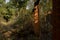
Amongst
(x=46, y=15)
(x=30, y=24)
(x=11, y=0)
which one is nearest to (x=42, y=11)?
(x=46, y=15)

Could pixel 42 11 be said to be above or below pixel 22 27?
above

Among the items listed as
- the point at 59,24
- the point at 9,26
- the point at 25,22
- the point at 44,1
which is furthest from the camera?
the point at 9,26

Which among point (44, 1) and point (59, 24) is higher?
point (44, 1)

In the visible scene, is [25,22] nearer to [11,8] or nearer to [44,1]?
[44,1]

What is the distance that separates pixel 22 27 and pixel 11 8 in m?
6.86

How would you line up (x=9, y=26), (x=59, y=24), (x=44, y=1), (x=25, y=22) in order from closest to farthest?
(x=59, y=24) < (x=44, y=1) < (x=25, y=22) < (x=9, y=26)

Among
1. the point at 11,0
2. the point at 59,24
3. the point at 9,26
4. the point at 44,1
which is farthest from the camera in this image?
the point at 11,0

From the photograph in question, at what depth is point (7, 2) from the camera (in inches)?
749

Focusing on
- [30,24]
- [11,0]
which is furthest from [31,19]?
[11,0]

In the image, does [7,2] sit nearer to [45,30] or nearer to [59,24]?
[45,30]

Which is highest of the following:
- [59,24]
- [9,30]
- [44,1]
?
[44,1]

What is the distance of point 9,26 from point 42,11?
2.63 metres

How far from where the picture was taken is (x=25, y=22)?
41.8ft

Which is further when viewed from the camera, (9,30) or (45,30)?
(9,30)
